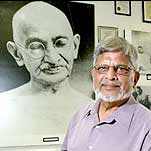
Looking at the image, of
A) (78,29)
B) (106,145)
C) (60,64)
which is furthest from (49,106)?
(106,145)

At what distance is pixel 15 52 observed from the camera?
2.27 m

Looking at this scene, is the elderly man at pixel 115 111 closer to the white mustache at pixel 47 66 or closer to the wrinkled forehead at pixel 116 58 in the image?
the wrinkled forehead at pixel 116 58

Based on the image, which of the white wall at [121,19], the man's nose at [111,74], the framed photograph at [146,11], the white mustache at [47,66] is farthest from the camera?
the framed photograph at [146,11]

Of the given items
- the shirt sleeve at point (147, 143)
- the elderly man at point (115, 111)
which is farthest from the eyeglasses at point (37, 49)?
the shirt sleeve at point (147, 143)

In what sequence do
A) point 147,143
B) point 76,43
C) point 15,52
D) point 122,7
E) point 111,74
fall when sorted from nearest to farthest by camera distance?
point 147,143 < point 111,74 < point 15,52 < point 76,43 < point 122,7

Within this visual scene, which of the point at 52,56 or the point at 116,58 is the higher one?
the point at 116,58

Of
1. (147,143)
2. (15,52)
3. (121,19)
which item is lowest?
(147,143)

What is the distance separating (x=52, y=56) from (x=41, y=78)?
0.19 m

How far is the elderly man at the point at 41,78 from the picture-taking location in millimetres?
2258

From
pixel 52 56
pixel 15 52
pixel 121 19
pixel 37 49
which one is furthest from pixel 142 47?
pixel 15 52

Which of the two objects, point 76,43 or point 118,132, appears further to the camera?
point 76,43

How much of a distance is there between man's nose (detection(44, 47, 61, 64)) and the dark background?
0.16 meters

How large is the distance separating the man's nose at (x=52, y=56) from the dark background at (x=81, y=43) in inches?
6.3

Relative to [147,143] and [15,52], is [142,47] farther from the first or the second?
[147,143]
